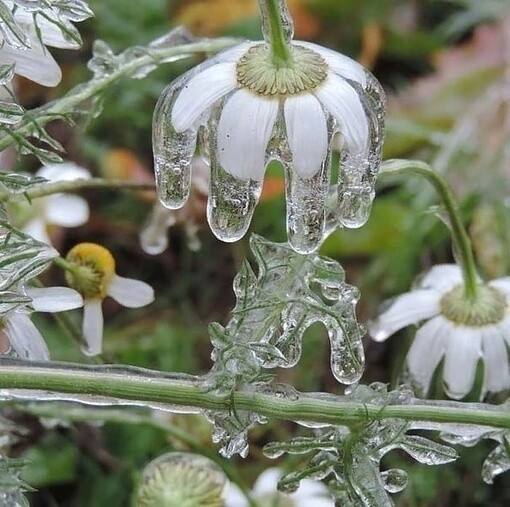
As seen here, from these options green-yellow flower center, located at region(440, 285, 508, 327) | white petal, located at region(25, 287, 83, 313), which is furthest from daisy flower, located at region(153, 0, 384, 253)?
green-yellow flower center, located at region(440, 285, 508, 327)

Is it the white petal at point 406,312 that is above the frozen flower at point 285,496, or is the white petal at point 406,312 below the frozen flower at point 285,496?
above

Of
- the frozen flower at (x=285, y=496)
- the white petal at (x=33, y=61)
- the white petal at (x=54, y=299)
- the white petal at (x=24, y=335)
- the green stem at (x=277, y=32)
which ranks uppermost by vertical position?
the white petal at (x=33, y=61)

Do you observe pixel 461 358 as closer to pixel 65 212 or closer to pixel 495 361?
pixel 495 361

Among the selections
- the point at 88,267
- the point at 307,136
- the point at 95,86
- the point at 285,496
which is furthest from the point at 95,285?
the point at 285,496

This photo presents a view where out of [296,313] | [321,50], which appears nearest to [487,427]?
[296,313]

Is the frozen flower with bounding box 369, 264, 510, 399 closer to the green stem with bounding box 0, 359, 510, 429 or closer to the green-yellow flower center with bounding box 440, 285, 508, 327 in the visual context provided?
the green-yellow flower center with bounding box 440, 285, 508, 327

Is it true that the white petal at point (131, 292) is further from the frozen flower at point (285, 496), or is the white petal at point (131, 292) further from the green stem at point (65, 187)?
the frozen flower at point (285, 496)

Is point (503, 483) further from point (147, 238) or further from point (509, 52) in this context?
point (509, 52)

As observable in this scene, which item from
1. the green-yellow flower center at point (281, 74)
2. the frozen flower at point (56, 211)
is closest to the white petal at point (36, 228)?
the frozen flower at point (56, 211)
